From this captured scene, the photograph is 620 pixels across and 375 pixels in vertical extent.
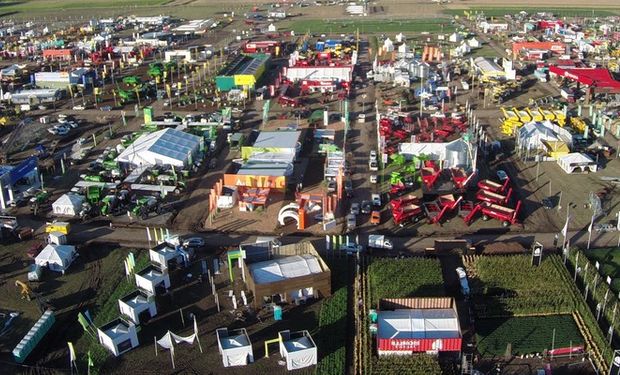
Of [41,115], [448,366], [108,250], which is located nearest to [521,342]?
[448,366]

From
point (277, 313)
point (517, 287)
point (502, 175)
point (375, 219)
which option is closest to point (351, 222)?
point (375, 219)

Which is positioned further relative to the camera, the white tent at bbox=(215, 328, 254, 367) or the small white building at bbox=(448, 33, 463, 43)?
the small white building at bbox=(448, 33, 463, 43)

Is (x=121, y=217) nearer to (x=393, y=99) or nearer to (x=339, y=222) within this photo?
(x=339, y=222)

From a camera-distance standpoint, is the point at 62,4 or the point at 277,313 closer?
the point at 277,313

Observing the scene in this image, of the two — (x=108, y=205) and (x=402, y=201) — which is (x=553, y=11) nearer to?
(x=402, y=201)

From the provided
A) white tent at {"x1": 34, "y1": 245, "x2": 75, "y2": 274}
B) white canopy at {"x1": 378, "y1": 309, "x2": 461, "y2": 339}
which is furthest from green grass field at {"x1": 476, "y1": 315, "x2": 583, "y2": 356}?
white tent at {"x1": 34, "y1": 245, "x2": 75, "y2": 274}

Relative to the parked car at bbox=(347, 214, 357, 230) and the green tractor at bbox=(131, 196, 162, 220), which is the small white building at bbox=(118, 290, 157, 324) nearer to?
the green tractor at bbox=(131, 196, 162, 220)
